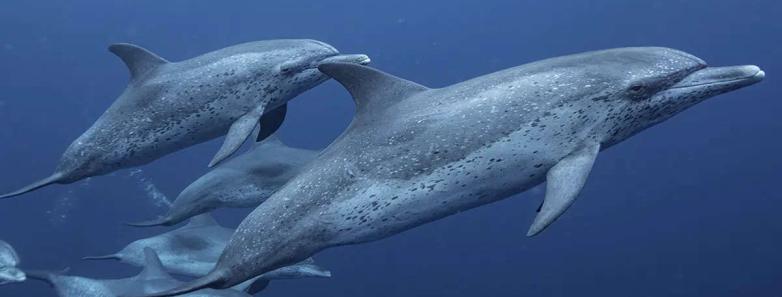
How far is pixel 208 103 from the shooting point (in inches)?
245

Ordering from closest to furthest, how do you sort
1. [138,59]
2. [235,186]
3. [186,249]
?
1. [138,59]
2. [235,186]
3. [186,249]

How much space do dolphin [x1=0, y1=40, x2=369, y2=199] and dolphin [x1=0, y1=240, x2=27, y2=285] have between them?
1946mm

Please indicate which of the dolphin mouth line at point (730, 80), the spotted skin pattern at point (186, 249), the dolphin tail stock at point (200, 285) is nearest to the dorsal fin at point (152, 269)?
the spotted skin pattern at point (186, 249)

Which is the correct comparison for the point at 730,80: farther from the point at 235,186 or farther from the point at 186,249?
the point at 186,249

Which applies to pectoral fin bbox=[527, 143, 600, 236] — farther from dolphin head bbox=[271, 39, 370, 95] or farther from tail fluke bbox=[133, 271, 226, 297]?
dolphin head bbox=[271, 39, 370, 95]

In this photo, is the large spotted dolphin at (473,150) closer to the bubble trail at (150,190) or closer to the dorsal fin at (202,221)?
the dorsal fin at (202,221)

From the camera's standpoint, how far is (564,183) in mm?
4484

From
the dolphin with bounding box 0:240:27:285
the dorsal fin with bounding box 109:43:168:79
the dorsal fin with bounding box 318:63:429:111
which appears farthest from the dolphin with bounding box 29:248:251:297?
the dorsal fin with bounding box 318:63:429:111

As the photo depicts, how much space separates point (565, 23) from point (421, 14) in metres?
9.54

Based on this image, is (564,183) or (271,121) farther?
(271,121)

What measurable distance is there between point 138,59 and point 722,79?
16.6ft

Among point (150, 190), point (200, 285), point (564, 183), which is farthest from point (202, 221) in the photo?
point (150, 190)

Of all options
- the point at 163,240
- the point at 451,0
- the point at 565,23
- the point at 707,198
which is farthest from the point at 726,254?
the point at 163,240

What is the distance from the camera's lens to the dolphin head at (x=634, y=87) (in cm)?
476
